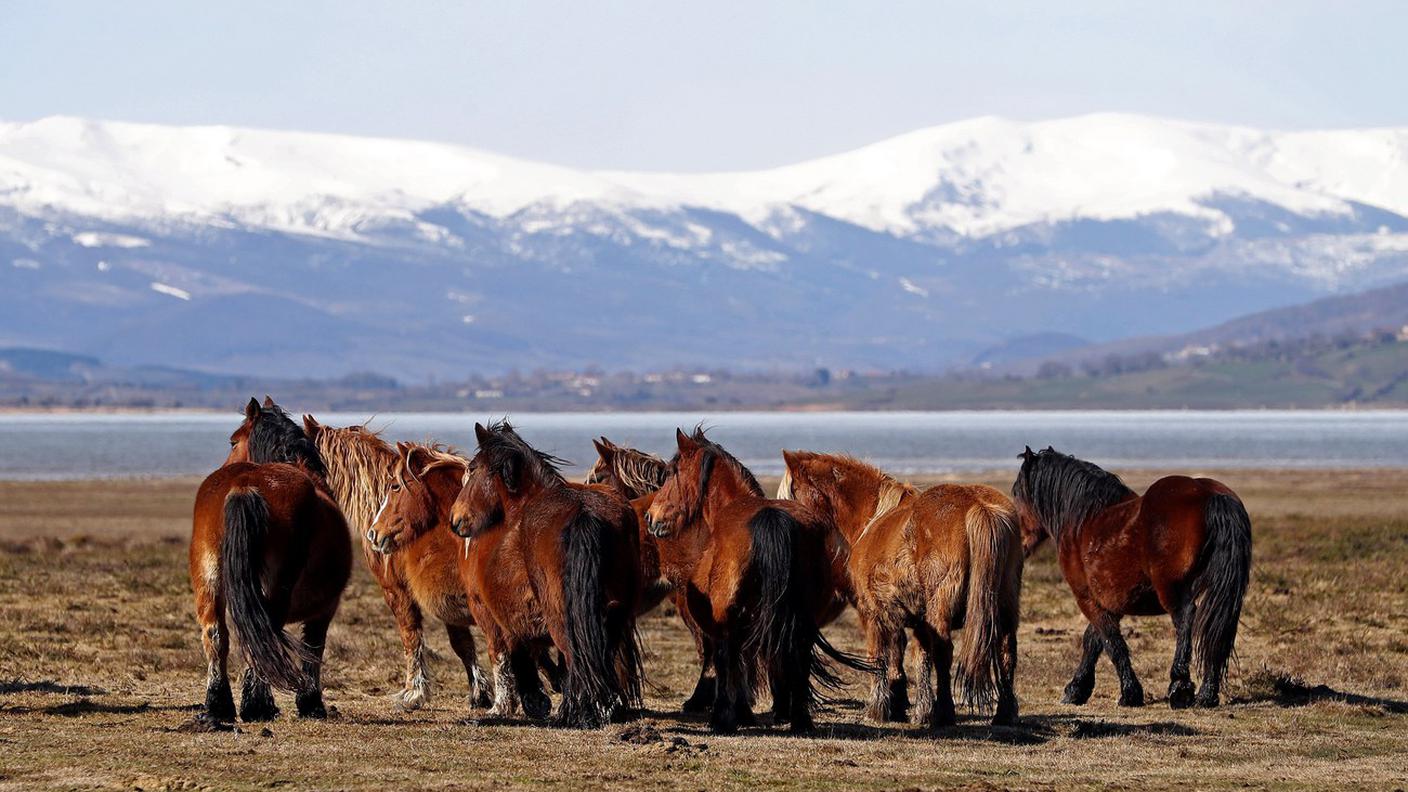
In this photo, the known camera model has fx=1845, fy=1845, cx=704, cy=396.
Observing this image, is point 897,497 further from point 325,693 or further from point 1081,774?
point 325,693

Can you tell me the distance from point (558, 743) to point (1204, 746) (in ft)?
14.9

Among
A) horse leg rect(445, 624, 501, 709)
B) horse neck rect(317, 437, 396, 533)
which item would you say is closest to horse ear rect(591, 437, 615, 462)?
horse neck rect(317, 437, 396, 533)

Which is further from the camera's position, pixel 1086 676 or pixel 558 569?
pixel 1086 676

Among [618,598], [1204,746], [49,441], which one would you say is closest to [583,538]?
[618,598]

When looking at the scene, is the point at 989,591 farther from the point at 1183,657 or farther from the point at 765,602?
the point at 1183,657

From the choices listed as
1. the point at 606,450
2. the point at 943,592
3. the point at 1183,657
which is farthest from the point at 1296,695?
the point at 606,450

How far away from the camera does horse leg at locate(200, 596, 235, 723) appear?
1305cm

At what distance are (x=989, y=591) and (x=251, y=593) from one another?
5.23 metres

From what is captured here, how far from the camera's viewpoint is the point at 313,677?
546 inches

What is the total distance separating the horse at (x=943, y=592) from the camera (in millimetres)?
13289

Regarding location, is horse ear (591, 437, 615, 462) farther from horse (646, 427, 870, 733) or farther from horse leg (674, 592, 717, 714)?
horse (646, 427, 870, 733)

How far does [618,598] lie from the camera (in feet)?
42.6

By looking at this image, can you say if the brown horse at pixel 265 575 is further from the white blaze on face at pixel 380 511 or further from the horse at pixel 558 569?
the horse at pixel 558 569

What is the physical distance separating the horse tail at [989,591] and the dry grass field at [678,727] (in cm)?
52
